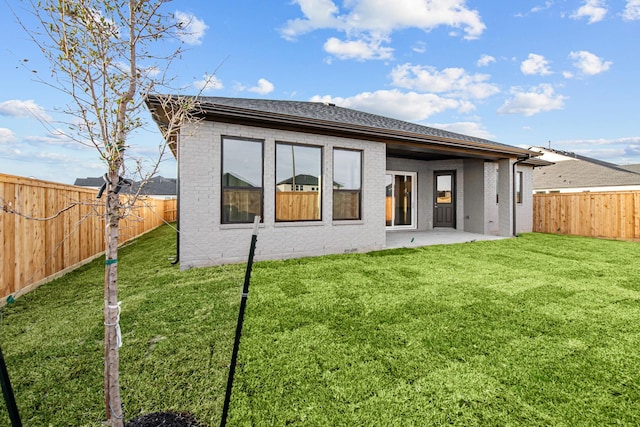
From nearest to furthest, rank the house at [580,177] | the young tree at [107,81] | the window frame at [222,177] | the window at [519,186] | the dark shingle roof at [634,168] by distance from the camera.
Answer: the young tree at [107,81], the window frame at [222,177], the window at [519,186], the house at [580,177], the dark shingle roof at [634,168]

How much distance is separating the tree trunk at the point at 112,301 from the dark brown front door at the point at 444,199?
1193 centimetres

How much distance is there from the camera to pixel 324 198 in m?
7.27

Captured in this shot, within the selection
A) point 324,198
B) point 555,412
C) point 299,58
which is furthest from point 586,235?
point 299,58

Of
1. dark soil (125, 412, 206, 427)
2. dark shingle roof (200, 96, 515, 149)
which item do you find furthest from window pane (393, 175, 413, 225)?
dark soil (125, 412, 206, 427)

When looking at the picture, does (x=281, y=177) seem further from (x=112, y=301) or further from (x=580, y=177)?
(x=580, y=177)

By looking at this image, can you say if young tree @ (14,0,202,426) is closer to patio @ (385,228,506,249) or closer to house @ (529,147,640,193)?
patio @ (385,228,506,249)

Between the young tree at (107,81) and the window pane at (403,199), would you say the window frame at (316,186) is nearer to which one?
the young tree at (107,81)

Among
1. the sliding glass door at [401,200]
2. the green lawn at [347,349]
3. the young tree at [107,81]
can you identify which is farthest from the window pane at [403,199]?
the young tree at [107,81]

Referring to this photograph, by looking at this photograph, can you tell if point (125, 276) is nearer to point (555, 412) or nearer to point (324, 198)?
point (324, 198)

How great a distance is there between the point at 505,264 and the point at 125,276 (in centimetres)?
790

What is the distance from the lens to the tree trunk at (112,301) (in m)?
1.65

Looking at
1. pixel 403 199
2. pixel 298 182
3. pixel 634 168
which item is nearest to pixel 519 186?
pixel 403 199

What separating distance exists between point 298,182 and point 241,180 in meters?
1.35

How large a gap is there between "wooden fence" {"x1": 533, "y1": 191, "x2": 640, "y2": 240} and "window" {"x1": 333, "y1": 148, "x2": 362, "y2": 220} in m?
9.62
